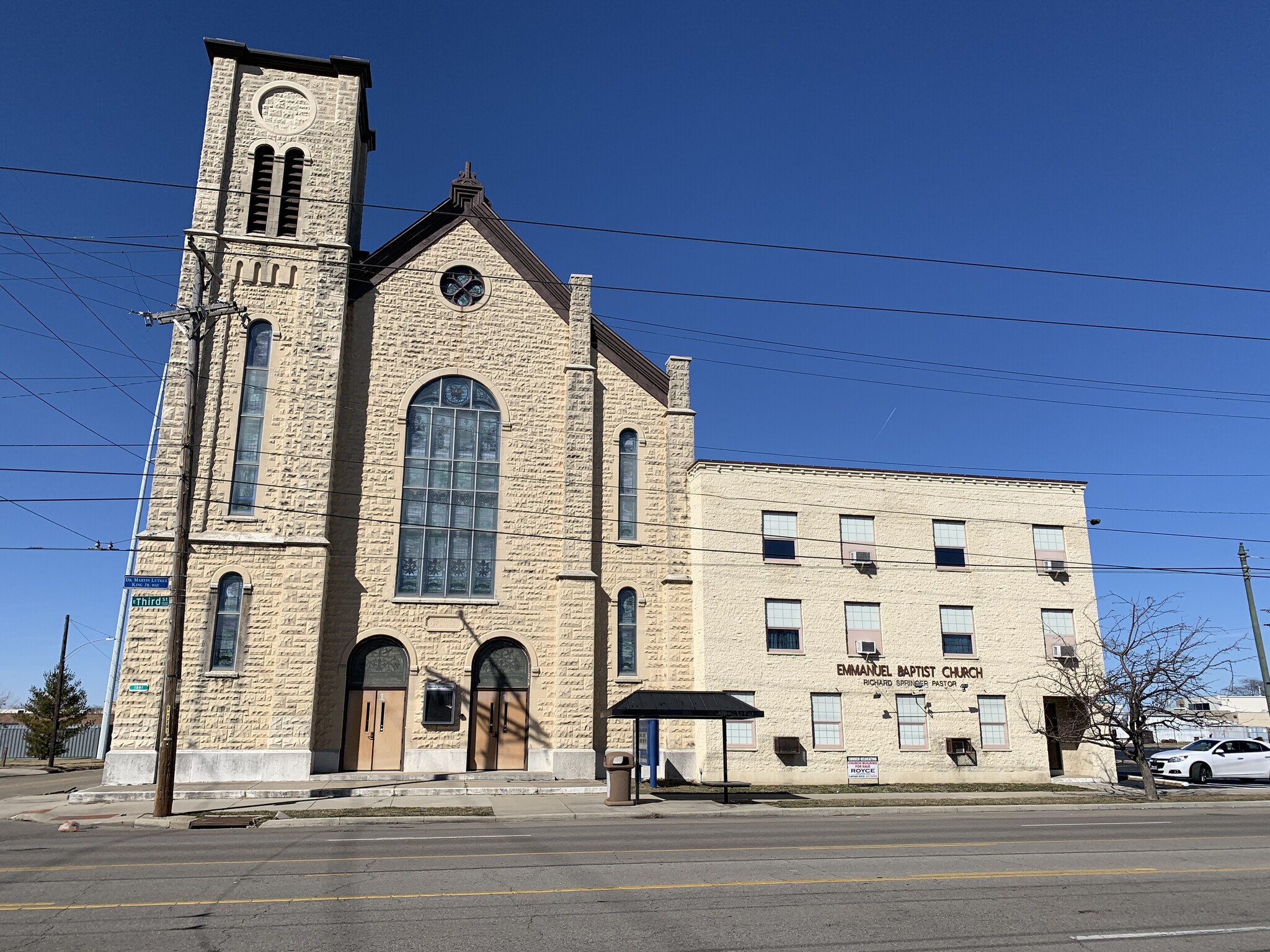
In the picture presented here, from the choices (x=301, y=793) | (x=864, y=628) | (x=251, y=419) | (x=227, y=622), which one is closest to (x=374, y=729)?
(x=301, y=793)

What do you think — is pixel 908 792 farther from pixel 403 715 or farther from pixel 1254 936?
pixel 1254 936

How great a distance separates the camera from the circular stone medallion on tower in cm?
2922

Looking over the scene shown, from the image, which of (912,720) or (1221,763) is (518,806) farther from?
(1221,763)

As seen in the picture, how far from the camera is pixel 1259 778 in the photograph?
30.6 m

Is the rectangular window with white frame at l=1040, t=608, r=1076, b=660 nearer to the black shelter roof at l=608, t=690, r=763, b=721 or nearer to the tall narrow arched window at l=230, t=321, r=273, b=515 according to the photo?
the black shelter roof at l=608, t=690, r=763, b=721

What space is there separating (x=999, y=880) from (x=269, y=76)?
30.5 m

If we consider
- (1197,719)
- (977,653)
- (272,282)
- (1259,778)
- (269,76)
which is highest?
(269,76)

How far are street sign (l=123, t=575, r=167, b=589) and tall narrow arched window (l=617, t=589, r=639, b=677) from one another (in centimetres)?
1294

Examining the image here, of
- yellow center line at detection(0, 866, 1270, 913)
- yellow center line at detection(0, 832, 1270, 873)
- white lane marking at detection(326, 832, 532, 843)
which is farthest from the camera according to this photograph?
white lane marking at detection(326, 832, 532, 843)

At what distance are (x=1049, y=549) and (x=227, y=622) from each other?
26.2 meters

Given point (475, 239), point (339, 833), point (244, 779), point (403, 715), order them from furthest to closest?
1. point (475, 239)
2. point (403, 715)
3. point (244, 779)
4. point (339, 833)

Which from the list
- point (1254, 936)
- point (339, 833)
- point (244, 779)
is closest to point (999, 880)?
point (1254, 936)

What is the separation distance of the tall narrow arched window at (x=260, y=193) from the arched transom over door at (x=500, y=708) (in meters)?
15.1

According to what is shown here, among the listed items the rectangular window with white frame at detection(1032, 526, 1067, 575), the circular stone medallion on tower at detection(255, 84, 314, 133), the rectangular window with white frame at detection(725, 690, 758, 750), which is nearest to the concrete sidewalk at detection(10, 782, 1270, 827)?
the rectangular window with white frame at detection(725, 690, 758, 750)
